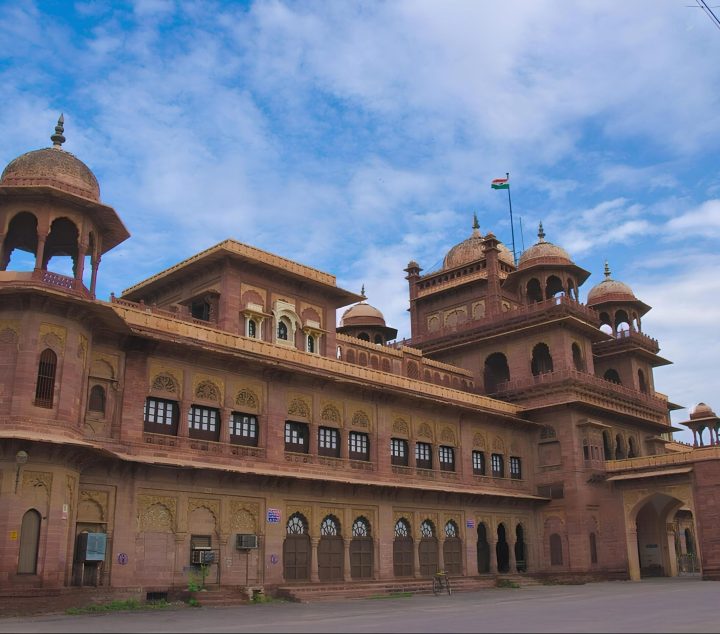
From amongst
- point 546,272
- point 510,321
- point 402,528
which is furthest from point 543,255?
point 402,528

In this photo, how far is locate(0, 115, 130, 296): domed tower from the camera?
2167cm

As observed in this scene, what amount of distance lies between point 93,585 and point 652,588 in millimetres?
20165

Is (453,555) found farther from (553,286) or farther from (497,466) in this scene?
(553,286)

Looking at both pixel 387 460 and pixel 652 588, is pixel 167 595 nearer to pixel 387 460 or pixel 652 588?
pixel 387 460

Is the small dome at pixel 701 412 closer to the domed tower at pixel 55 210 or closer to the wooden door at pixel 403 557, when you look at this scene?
the wooden door at pixel 403 557

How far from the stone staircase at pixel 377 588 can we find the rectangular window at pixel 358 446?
482cm

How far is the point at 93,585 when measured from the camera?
21859mm

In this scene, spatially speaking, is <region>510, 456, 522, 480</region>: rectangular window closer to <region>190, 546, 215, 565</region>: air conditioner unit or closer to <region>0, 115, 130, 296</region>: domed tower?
<region>190, 546, 215, 565</region>: air conditioner unit

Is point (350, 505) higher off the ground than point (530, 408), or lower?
lower

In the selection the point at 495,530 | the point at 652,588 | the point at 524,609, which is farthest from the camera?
the point at 495,530

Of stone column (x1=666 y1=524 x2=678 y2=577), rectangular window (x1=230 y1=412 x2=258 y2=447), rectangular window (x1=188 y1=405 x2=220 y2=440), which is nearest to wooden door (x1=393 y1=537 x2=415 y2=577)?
rectangular window (x1=230 y1=412 x2=258 y2=447)

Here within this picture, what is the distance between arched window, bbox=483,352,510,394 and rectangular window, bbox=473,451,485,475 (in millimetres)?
6272

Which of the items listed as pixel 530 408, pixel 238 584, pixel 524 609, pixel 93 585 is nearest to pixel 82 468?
pixel 93 585

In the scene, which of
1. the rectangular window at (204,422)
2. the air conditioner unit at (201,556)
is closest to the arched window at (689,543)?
the rectangular window at (204,422)
